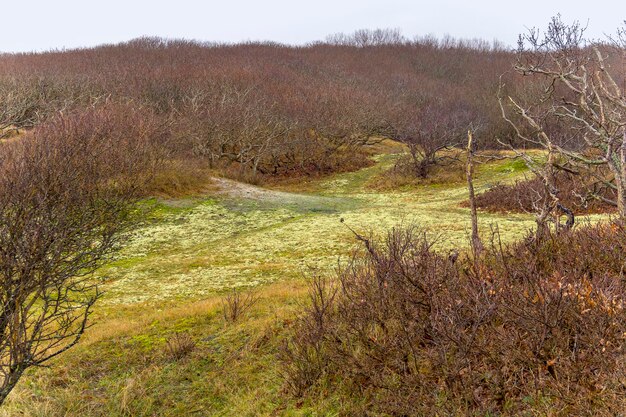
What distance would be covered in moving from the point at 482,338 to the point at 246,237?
38.9 feet

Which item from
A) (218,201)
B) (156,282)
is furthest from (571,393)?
(218,201)

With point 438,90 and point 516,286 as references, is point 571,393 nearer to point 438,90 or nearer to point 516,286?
point 516,286

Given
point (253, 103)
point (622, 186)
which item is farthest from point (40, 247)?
point (253, 103)

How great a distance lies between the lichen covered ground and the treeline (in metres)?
6.30

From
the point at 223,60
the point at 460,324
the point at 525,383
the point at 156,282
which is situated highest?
the point at 223,60

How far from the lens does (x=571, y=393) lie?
407cm

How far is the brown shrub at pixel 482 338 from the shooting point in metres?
4.29

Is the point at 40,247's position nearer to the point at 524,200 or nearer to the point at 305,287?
the point at 305,287

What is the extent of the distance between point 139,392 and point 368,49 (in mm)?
100168

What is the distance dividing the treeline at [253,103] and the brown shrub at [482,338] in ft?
52.4

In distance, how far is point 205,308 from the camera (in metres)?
9.70

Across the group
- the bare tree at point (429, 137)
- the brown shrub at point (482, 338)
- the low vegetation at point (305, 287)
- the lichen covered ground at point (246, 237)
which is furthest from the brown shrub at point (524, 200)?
the brown shrub at point (482, 338)

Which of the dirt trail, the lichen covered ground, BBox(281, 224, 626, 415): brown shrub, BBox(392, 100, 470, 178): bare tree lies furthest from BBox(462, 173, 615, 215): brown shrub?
BBox(281, 224, 626, 415): brown shrub

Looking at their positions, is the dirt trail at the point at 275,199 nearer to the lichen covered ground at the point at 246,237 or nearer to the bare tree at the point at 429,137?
the lichen covered ground at the point at 246,237
